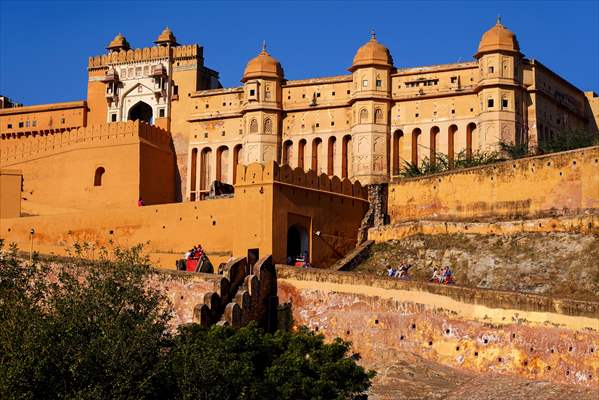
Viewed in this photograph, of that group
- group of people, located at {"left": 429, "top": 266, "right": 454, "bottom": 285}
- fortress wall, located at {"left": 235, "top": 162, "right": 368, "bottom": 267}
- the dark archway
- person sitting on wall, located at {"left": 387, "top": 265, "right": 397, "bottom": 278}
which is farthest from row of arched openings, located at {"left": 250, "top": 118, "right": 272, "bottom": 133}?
group of people, located at {"left": 429, "top": 266, "right": 454, "bottom": 285}

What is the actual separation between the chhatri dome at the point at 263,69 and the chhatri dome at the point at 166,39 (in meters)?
6.76

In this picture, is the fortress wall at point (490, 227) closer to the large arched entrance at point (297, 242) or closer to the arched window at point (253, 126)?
the large arched entrance at point (297, 242)

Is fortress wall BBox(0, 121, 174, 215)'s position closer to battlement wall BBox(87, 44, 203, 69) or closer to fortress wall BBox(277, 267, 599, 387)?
battlement wall BBox(87, 44, 203, 69)

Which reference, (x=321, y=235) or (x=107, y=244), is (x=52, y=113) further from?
(x=321, y=235)

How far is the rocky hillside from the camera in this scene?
33.9 m

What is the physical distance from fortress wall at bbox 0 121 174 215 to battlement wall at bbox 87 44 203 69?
13.5 feet

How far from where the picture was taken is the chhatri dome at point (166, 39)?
191ft

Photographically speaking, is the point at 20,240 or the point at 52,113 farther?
the point at 52,113

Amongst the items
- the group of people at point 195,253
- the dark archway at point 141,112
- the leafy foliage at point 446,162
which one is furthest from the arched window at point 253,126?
the group of people at point 195,253

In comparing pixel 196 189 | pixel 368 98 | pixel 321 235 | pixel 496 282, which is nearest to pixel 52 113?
pixel 196 189

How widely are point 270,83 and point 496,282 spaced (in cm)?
1970

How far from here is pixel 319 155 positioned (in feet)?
171

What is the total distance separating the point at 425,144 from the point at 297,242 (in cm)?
1220

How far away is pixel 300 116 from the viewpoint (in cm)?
5253
